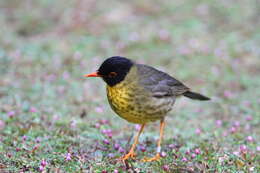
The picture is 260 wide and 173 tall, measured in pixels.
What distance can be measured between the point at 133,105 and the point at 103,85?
4.16 m

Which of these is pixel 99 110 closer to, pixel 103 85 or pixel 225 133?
pixel 103 85

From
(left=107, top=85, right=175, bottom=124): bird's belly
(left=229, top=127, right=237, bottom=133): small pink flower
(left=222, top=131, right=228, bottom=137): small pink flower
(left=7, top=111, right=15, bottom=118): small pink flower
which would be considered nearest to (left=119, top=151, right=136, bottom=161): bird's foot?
(left=107, top=85, right=175, bottom=124): bird's belly

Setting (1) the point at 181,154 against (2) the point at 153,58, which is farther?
(2) the point at 153,58

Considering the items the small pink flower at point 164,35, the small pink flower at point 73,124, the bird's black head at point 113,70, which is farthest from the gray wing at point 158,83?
the small pink flower at point 164,35

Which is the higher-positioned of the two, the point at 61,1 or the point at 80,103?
the point at 61,1

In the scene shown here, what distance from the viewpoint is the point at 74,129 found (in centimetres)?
734

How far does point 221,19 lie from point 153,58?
3.21 metres

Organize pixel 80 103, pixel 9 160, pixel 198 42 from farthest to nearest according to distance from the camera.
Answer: pixel 198 42
pixel 80 103
pixel 9 160

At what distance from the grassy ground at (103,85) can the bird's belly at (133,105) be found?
24.1 inches

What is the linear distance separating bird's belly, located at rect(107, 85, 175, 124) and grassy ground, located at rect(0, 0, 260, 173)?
24.1 inches

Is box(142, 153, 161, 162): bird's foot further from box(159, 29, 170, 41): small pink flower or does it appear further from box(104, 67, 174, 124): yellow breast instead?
box(159, 29, 170, 41): small pink flower

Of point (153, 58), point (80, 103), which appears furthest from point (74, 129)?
point (153, 58)

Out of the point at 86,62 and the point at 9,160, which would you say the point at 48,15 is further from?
the point at 9,160

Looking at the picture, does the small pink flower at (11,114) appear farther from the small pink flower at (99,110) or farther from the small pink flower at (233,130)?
the small pink flower at (233,130)
